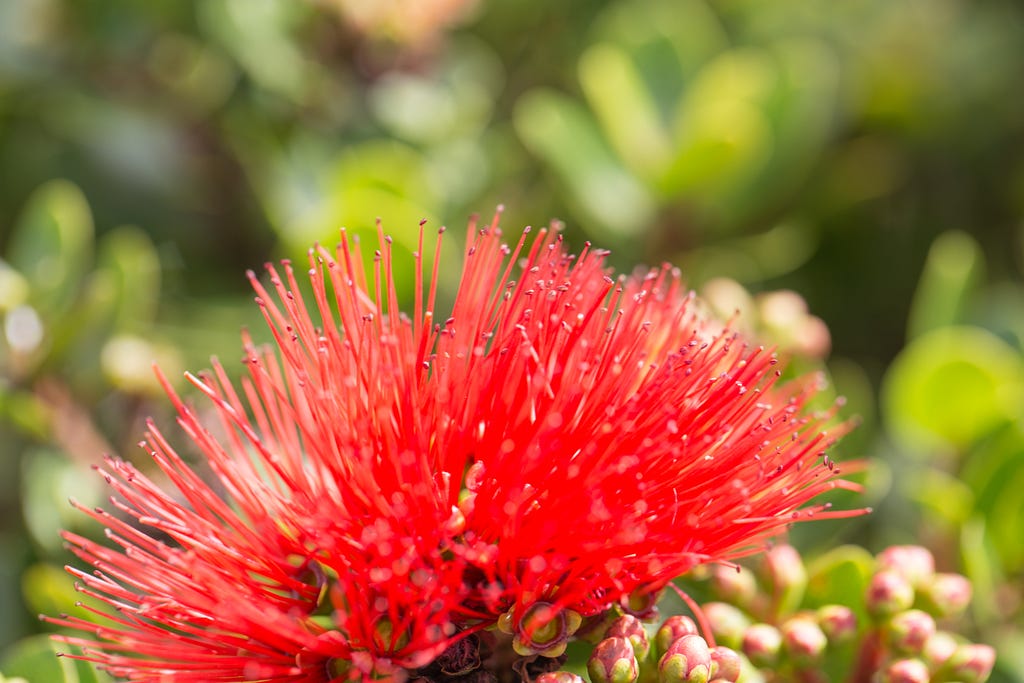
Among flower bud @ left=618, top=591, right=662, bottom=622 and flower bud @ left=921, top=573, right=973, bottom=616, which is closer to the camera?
flower bud @ left=618, top=591, right=662, bottom=622

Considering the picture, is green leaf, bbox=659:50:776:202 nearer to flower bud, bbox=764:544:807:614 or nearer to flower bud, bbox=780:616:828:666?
flower bud, bbox=764:544:807:614

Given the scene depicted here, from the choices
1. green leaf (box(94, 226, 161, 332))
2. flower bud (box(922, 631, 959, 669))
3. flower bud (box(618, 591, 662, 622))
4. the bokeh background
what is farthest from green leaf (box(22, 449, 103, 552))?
flower bud (box(922, 631, 959, 669))

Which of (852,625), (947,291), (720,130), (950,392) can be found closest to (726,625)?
(852,625)

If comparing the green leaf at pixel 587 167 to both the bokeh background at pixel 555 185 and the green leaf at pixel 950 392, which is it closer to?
the bokeh background at pixel 555 185

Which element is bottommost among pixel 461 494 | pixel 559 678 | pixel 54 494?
pixel 559 678

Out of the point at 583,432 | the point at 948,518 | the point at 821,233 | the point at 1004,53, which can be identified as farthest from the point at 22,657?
the point at 1004,53

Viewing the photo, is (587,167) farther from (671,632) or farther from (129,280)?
(671,632)
